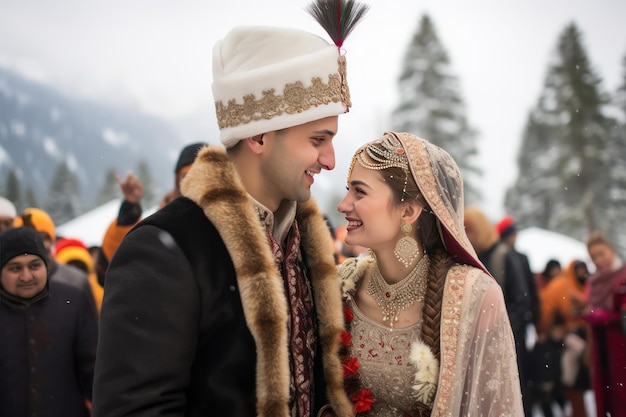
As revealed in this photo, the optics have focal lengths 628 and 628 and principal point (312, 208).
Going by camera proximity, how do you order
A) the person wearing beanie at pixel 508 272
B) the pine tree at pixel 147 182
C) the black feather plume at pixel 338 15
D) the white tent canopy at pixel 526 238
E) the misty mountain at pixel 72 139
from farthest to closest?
1. the pine tree at pixel 147 182
2. the misty mountain at pixel 72 139
3. the white tent canopy at pixel 526 238
4. the person wearing beanie at pixel 508 272
5. the black feather plume at pixel 338 15

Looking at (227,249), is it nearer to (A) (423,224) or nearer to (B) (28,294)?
(A) (423,224)

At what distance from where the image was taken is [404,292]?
2.68 meters

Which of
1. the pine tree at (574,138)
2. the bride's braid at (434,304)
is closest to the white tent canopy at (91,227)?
the bride's braid at (434,304)

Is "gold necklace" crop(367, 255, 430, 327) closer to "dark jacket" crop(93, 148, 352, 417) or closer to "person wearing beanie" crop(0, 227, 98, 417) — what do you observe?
"dark jacket" crop(93, 148, 352, 417)

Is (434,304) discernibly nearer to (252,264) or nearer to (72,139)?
(252,264)

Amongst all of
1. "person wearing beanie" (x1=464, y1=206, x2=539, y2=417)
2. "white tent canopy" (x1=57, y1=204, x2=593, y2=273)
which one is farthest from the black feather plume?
"white tent canopy" (x1=57, y1=204, x2=593, y2=273)

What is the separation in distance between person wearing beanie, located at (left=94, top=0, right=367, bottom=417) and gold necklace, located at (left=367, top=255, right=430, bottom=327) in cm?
36

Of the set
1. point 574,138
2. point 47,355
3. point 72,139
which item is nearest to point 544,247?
point 574,138

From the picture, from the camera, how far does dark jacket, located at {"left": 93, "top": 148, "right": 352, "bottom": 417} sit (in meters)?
1.79

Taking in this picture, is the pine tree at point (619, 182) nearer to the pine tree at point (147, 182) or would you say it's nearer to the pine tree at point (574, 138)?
the pine tree at point (574, 138)

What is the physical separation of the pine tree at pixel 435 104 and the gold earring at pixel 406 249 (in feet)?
79.5

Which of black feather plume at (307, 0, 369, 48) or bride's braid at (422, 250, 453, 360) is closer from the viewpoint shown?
black feather plume at (307, 0, 369, 48)

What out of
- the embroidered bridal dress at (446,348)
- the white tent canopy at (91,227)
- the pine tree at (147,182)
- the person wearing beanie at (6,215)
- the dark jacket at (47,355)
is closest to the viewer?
the embroidered bridal dress at (446,348)

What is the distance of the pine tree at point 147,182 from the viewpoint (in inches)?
1175
